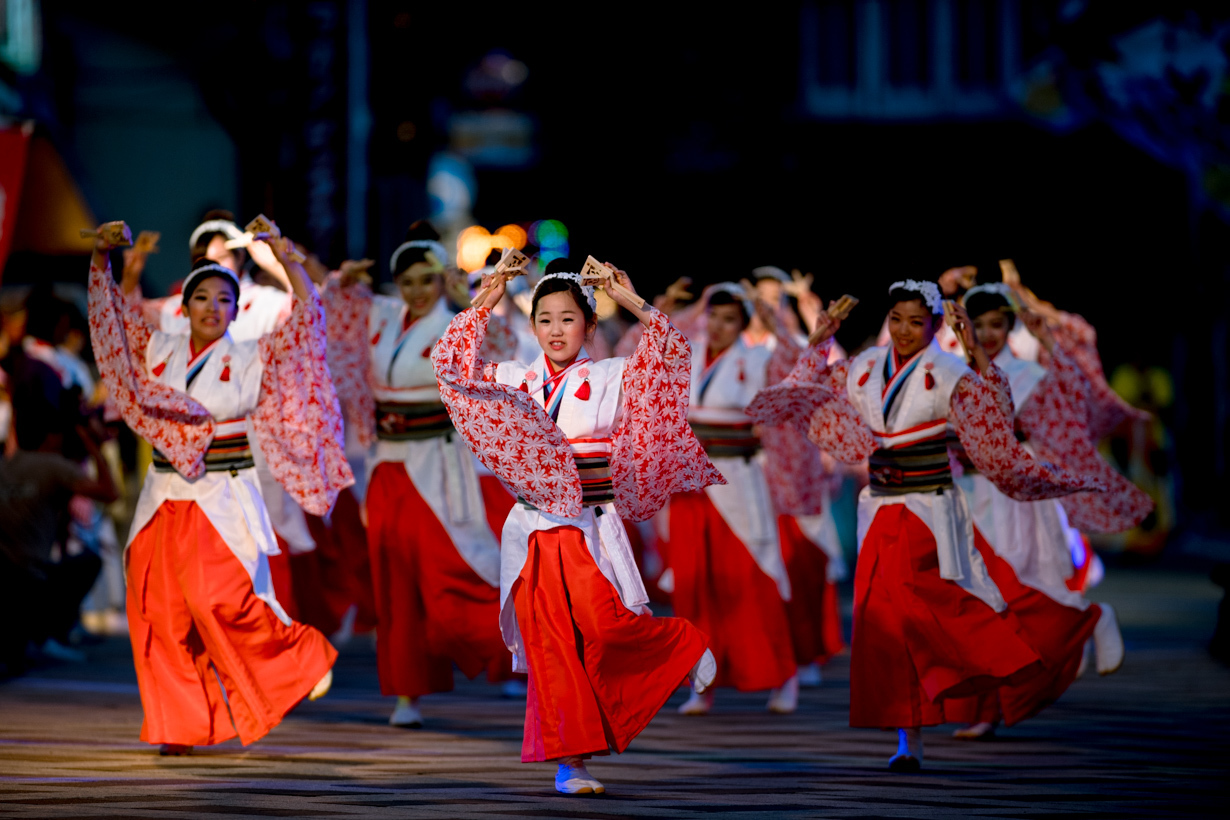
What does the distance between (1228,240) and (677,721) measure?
10.9 m

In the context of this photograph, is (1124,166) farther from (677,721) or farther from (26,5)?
(677,721)

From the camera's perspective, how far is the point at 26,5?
11.7 meters

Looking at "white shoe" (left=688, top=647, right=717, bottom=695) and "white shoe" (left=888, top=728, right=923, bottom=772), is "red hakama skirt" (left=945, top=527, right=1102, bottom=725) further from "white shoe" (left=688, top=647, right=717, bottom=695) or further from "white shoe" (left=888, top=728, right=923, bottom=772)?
"white shoe" (left=688, top=647, right=717, bottom=695)

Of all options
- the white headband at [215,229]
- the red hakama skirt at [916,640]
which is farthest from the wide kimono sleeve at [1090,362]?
the white headband at [215,229]

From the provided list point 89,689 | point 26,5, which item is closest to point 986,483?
point 89,689

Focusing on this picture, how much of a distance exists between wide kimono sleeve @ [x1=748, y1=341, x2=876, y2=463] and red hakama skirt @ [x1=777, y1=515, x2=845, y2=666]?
2.16 meters

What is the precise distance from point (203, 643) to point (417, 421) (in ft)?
4.93

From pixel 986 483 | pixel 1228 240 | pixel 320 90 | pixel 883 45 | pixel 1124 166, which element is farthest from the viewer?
pixel 883 45

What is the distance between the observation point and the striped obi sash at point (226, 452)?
A: 19.9 feet

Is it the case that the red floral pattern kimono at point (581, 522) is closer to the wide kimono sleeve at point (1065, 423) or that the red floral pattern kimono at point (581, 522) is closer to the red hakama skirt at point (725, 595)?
the red hakama skirt at point (725, 595)

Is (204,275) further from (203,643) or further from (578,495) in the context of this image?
(578,495)

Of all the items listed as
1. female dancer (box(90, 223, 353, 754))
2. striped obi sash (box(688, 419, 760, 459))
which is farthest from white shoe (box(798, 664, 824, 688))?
female dancer (box(90, 223, 353, 754))

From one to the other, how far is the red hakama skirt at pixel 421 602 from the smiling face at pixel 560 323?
1.89m

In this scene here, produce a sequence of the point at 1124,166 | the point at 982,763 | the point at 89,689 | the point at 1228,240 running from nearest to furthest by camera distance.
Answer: the point at 982,763 → the point at 89,689 → the point at 1228,240 → the point at 1124,166
